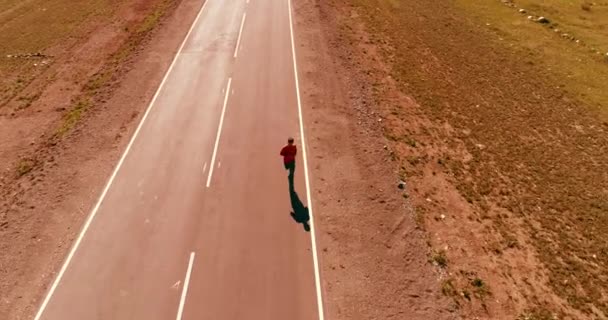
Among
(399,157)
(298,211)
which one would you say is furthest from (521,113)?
(298,211)

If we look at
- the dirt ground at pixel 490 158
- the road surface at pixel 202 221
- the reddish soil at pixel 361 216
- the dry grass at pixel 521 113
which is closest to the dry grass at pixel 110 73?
the road surface at pixel 202 221

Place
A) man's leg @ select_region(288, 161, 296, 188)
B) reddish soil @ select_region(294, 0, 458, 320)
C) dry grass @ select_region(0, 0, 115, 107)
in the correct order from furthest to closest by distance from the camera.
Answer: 1. dry grass @ select_region(0, 0, 115, 107)
2. man's leg @ select_region(288, 161, 296, 188)
3. reddish soil @ select_region(294, 0, 458, 320)

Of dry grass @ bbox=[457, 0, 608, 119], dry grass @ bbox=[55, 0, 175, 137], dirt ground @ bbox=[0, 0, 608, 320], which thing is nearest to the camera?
dirt ground @ bbox=[0, 0, 608, 320]

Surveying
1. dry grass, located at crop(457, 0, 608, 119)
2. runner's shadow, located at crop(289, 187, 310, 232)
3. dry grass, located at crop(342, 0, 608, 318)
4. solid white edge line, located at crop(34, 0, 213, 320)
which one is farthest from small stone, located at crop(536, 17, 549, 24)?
solid white edge line, located at crop(34, 0, 213, 320)

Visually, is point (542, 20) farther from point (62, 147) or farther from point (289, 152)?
point (62, 147)

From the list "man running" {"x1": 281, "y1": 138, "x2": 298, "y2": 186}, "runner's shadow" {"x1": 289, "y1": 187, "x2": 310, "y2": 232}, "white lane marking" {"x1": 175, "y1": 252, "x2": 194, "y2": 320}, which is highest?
"man running" {"x1": 281, "y1": 138, "x2": 298, "y2": 186}

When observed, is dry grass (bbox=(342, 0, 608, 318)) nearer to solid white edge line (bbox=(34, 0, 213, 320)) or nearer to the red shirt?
the red shirt

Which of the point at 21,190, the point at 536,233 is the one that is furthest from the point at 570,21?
the point at 21,190
